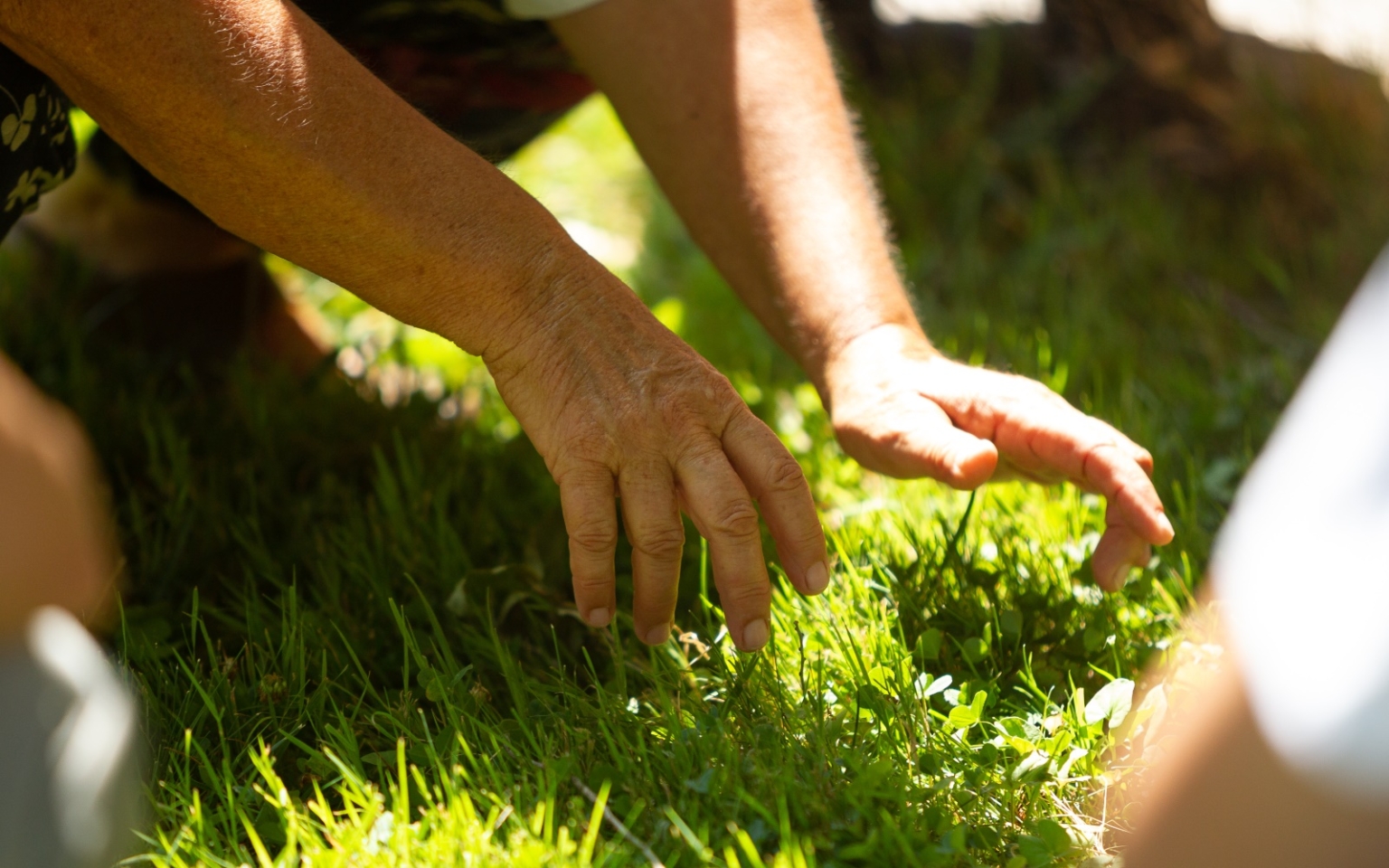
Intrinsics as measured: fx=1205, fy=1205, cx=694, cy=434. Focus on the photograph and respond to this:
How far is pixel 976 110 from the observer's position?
277 cm

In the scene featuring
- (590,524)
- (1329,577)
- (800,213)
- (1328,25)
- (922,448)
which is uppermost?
(1328,25)

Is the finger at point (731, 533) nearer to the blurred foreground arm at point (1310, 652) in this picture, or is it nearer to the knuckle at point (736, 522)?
the knuckle at point (736, 522)

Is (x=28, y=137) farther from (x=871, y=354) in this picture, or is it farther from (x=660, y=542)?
(x=871, y=354)

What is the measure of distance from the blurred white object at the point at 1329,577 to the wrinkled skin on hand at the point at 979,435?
51 centimetres

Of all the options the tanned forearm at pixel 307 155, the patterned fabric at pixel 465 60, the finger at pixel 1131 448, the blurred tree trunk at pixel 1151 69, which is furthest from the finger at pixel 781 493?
the blurred tree trunk at pixel 1151 69

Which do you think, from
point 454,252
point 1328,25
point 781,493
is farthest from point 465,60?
point 1328,25

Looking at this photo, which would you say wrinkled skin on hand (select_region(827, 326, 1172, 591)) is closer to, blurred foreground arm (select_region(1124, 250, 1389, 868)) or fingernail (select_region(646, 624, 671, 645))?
fingernail (select_region(646, 624, 671, 645))

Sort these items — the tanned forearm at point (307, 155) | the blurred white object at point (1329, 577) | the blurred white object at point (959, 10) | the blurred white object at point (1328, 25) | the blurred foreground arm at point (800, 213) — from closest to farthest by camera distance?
the blurred white object at point (1329, 577)
the tanned forearm at point (307, 155)
the blurred foreground arm at point (800, 213)
the blurred white object at point (1328, 25)
the blurred white object at point (959, 10)

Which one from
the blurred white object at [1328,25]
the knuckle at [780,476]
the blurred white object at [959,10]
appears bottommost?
the knuckle at [780,476]

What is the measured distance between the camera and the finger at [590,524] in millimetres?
1137

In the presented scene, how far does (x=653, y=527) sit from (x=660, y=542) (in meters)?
0.02

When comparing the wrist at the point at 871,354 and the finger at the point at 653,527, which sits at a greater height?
the wrist at the point at 871,354

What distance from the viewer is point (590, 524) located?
1.14 m

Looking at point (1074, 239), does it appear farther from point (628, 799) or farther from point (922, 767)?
point (628, 799)
